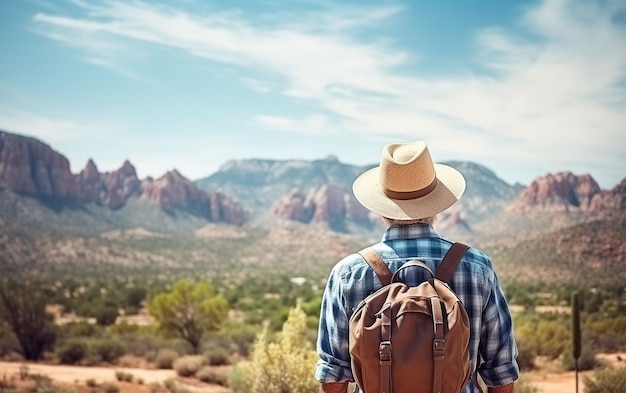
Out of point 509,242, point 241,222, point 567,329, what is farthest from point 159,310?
point 241,222

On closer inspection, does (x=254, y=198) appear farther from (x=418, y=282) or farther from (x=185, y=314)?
(x=418, y=282)

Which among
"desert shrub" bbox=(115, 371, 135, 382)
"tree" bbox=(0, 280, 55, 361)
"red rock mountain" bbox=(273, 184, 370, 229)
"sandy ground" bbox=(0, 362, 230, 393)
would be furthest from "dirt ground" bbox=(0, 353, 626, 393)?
"red rock mountain" bbox=(273, 184, 370, 229)

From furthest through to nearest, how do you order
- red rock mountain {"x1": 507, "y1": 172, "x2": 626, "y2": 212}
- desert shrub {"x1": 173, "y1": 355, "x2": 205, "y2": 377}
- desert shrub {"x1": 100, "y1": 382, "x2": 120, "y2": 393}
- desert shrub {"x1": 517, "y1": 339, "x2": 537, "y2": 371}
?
red rock mountain {"x1": 507, "y1": 172, "x2": 626, "y2": 212} → desert shrub {"x1": 173, "y1": 355, "x2": 205, "y2": 377} → desert shrub {"x1": 517, "y1": 339, "x2": 537, "y2": 371} → desert shrub {"x1": 100, "y1": 382, "x2": 120, "y2": 393}

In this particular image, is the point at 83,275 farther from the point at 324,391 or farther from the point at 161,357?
the point at 324,391

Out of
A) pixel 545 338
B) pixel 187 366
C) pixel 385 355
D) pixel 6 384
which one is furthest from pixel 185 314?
pixel 385 355

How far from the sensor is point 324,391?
2.70 m

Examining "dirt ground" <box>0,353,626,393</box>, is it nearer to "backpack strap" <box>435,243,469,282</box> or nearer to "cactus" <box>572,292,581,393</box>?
"cactus" <box>572,292,581,393</box>

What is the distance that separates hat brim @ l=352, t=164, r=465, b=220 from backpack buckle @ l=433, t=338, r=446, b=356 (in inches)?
23.2

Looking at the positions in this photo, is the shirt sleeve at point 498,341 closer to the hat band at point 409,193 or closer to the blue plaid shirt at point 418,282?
the blue plaid shirt at point 418,282

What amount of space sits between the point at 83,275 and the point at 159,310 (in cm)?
3176

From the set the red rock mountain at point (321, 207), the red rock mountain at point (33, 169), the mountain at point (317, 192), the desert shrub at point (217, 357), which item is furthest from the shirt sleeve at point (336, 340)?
the red rock mountain at point (321, 207)

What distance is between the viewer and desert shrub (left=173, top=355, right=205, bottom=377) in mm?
14383

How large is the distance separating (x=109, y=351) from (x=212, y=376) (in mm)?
3973

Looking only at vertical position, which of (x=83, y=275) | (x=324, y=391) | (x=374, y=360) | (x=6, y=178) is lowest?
(x=83, y=275)
